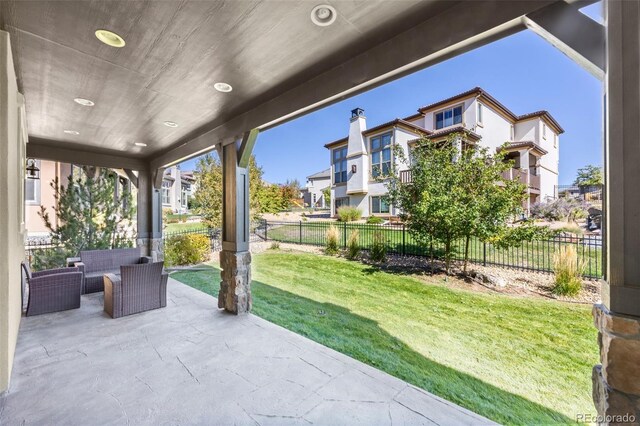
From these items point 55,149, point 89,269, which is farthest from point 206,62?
point 55,149

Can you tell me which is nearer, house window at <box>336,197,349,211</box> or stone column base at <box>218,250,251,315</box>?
stone column base at <box>218,250,251,315</box>

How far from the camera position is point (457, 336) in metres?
3.75

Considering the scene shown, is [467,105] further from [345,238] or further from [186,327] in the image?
[186,327]

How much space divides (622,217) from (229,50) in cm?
304

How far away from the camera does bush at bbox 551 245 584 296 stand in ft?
16.0

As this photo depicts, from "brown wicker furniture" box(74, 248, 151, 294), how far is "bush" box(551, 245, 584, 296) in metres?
7.70

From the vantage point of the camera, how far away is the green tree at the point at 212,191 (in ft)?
36.5

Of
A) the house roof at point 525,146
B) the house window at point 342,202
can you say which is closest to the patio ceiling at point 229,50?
the house roof at point 525,146

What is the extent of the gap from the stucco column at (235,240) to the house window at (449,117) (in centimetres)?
1112

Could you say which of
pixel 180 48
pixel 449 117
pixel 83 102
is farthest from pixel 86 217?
pixel 449 117

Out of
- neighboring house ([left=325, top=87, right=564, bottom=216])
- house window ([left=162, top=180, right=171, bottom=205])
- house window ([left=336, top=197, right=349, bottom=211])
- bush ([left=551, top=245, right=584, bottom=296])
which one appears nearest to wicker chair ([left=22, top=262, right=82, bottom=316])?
bush ([left=551, top=245, right=584, bottom=296])

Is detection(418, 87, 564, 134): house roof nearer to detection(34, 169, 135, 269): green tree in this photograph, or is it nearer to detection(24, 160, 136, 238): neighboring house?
detection(34, 169, 135, 269): green tree

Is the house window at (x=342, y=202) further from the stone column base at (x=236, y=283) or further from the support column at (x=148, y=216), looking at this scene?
the stone column base at (x=236, y=283)

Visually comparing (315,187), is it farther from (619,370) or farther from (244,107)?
(619,370)
